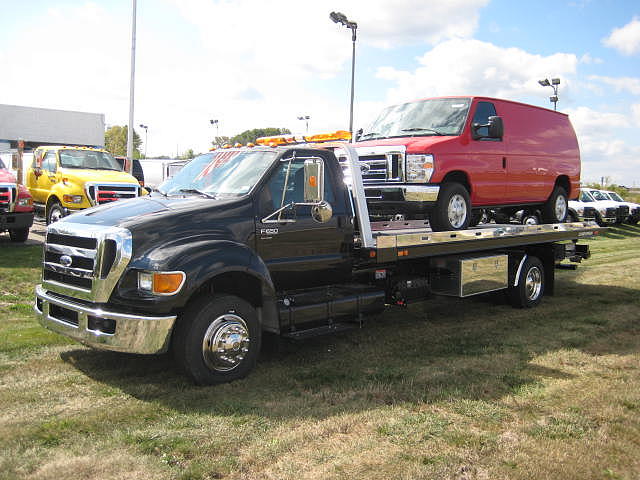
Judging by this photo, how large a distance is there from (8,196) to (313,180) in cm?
915

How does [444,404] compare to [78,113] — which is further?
[78,113]

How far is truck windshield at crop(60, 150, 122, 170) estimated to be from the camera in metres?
14.8

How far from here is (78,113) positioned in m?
48.2

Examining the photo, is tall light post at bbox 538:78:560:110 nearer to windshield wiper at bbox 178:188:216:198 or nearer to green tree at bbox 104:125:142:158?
windshield wiper at bbox 178:188:216:198

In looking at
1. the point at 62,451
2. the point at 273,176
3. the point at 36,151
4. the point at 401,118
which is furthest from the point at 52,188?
the point at 62,451

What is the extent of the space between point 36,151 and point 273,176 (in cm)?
1166

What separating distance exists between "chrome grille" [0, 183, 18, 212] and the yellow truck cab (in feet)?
4.44

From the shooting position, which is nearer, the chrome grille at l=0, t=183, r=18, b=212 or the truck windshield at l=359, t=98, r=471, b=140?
the truck windshield at l=359, t=98, r=471, b=140

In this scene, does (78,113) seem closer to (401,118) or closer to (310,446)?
(401,118)

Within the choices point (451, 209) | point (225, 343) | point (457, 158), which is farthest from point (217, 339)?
point (457, 158)

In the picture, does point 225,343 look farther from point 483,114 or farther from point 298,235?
point 483,114

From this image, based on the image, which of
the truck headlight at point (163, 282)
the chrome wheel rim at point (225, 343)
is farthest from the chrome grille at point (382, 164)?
the truck headlight at point (163, 282)

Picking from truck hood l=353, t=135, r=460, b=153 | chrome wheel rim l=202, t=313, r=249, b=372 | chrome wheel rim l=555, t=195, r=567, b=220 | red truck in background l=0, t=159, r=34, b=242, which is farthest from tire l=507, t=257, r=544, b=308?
red truck in background l=0, t=159, r=34, b=242

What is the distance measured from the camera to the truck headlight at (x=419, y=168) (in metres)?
7.83
